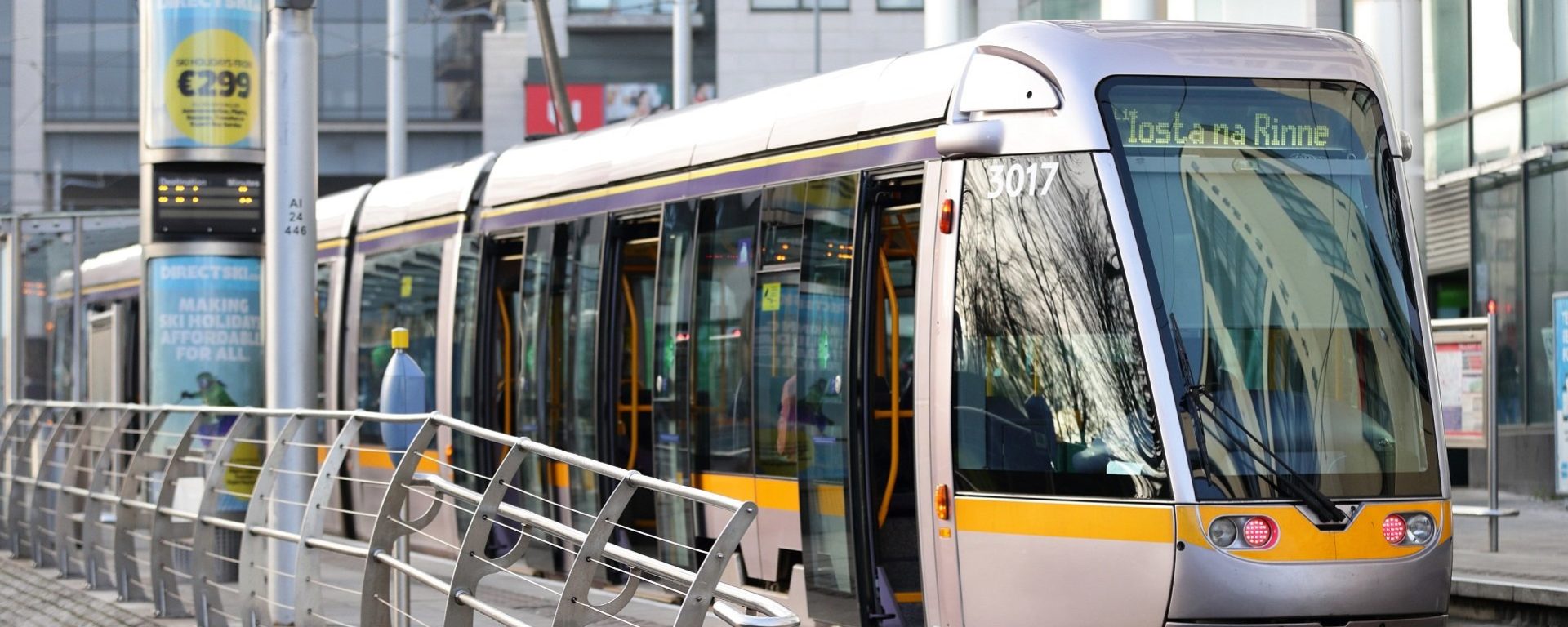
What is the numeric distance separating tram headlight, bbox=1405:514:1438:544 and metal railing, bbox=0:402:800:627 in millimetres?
2860

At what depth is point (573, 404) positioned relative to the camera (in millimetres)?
13109

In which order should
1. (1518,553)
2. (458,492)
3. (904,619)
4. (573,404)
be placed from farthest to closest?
1. (1518,553)
2. (573,404)
3. (904,619)
4. (458,492)

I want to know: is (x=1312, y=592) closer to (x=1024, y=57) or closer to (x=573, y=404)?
(x=1024, y=57)

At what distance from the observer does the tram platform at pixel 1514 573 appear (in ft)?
40.9

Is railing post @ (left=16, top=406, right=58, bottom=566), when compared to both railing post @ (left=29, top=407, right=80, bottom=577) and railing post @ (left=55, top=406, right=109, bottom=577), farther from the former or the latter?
railing post @ (left=55, top=406, right=109, bottom=577)

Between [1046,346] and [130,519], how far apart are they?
257 inches

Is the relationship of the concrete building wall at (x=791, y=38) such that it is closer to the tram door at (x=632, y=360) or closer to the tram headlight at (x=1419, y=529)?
the tram door at (x=632, y=360)

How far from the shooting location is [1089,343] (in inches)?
344

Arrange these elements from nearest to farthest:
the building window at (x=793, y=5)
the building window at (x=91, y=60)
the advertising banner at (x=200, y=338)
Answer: the advertising banner at (x=200, y=338), the building window at (x=793, y=5), the building window at (x=91, y=60)

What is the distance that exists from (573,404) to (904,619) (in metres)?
3.74

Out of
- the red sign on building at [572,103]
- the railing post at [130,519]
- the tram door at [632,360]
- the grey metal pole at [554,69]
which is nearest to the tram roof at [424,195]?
the tram door at [632,360]

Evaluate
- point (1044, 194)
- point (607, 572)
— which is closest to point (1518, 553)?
point (607, 572)

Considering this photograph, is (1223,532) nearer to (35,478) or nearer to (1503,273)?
(35,478)

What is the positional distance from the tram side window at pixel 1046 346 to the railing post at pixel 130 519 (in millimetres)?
5587
